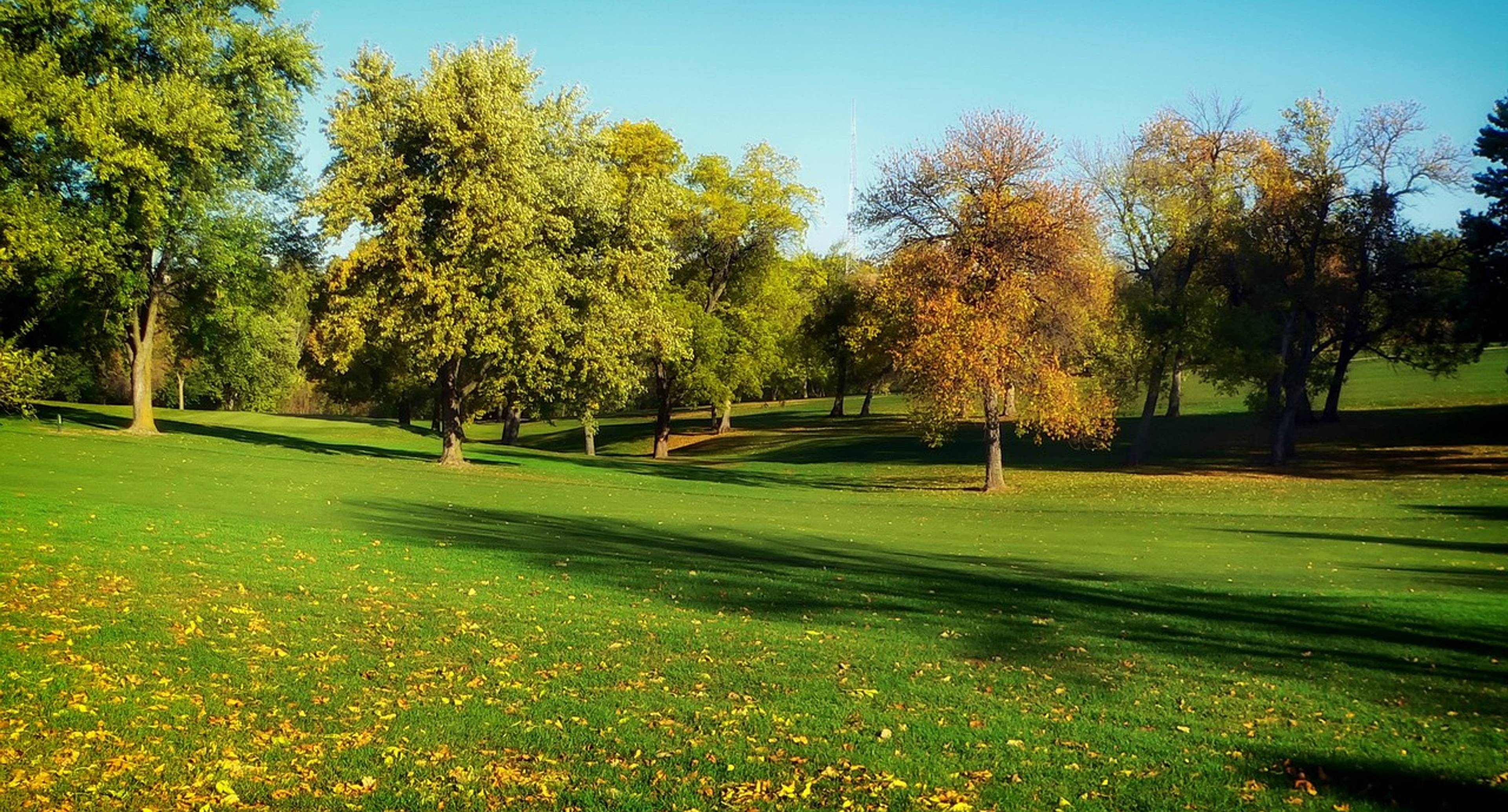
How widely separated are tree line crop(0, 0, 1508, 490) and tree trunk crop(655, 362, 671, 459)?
5211 mm

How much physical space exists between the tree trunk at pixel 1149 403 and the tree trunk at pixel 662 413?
21.1 metres

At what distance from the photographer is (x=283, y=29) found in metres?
38.5

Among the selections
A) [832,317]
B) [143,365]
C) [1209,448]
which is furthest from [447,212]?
[1209,448]

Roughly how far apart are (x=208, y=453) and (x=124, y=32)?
1410cm

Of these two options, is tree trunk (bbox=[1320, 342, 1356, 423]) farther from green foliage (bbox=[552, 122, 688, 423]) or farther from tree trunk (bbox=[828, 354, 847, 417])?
green foliage (bbox=[552, 122, 688, 423])

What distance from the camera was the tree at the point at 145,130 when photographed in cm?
3175

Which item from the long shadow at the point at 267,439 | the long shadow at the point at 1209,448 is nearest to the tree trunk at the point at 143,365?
the long shadow at the point at 267,439

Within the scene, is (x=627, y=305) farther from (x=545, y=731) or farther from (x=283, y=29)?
(x=545, y=731)

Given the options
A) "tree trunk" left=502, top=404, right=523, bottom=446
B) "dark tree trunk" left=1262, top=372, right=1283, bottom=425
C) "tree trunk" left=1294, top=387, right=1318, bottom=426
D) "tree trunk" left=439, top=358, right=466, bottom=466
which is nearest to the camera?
"tree trunk" left=439, top=358, right=466, bottom=466

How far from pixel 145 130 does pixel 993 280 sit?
2596 cm

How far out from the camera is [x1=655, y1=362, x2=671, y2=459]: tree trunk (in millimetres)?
53250

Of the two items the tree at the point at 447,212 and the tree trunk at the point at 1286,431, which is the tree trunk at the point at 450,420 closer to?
the tree at the point at 447,212

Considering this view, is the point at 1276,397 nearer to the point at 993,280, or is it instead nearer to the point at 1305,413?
the point at 1305,413

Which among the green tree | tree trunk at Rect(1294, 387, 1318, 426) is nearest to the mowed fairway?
the green tree
